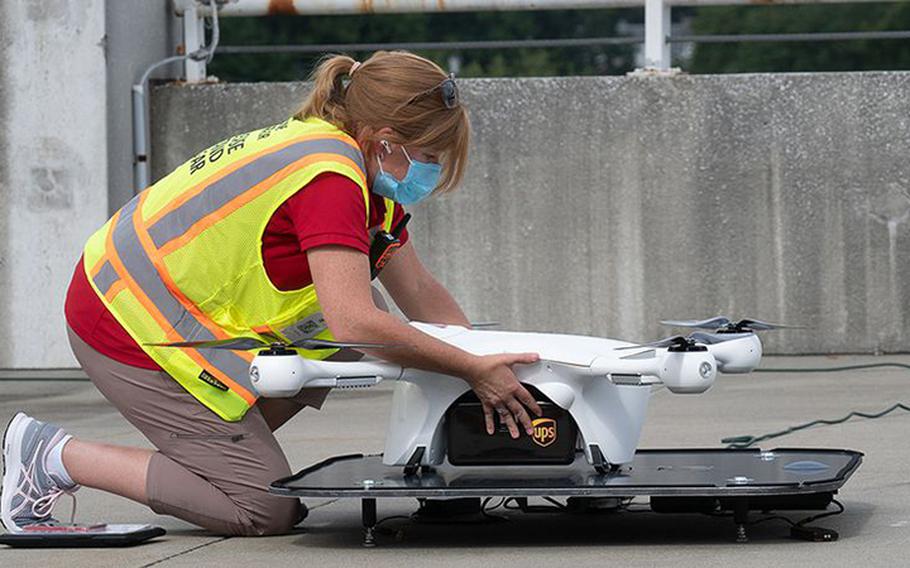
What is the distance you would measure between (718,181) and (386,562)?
486cm

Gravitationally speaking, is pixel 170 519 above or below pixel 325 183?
below

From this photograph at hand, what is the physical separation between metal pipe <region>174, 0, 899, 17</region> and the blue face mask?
4564 millimetres

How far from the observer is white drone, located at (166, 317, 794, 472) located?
387 cm

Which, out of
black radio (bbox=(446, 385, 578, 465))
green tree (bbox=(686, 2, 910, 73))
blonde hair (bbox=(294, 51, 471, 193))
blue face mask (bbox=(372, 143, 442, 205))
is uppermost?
green tree (bbox=(686, 2, 910, 73))

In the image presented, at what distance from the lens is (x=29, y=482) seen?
4.27m

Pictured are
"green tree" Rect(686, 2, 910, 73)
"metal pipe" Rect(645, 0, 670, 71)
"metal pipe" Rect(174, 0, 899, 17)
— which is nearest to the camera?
"metal pipe" Rect(645, 0, 670, 71)

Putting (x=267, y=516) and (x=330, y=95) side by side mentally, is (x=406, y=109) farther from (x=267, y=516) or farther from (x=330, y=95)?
(x=267, y=516)

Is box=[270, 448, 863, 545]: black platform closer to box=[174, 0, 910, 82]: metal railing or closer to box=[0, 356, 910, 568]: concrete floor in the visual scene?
box=[0, 356, 910, 568]: concrete floor

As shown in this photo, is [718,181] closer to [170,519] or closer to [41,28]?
[41,28]

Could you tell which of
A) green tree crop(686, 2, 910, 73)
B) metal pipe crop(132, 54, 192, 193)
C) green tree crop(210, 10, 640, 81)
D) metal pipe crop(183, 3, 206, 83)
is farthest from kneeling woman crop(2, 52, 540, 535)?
green tree crop(686, 2, 910, 73)

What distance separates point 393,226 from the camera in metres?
4.45

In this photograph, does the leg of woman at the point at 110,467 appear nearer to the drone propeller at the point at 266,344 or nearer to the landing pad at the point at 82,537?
the landing pad at the point at 82,537

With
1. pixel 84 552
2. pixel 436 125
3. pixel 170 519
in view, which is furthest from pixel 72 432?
pixel 436 125

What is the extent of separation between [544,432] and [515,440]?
6 cm
